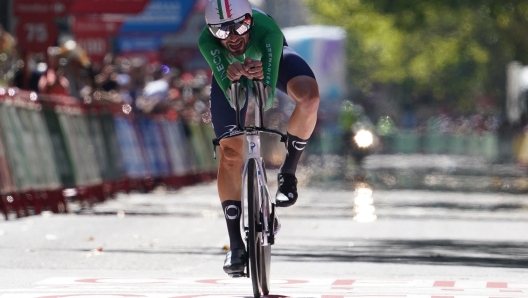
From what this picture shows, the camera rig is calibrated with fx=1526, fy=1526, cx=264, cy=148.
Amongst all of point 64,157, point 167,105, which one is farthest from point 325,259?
point 167,105

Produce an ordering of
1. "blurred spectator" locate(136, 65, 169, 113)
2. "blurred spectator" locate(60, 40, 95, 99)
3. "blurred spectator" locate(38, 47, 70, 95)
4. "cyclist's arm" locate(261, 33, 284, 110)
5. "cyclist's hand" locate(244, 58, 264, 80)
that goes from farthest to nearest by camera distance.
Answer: "blurred spectator" locate(136, 65, 169, 113) < "blurred spectator" locate(60, 40, 95, 99) < "blurred spectator" locate(38, 47, 70, 95) < "cyclist's arm" locate(261, 33, 284, 110) < "cyclist's hand" locate(244, 58, 264, 80)

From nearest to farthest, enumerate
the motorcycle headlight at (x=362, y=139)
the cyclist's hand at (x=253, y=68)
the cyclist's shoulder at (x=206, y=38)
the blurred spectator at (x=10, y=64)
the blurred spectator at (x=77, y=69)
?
the cyclist's hand at (x=253, y=68) < the cyclist's shoulder at (x=206, y=38) < the blurred spectator at (x=10, y=64) < the blurred spectator at (x=77, y=69) < the motorcycle headlight at (x=362, y=139)

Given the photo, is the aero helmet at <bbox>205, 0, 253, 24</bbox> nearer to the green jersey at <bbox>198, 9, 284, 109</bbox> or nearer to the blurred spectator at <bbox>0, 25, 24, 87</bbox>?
the green jersey at <bbox>198, 9, 284, 109</bbox>

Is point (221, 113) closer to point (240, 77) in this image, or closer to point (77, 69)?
point (240, 77)

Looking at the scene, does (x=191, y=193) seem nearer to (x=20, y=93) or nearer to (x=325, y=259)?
(x=20, y=93)

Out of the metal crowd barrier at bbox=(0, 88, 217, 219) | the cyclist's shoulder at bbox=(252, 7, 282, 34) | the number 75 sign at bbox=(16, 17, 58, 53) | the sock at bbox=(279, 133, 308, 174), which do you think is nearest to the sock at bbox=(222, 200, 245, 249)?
the sock at bbox=(279, 133, 308, 174)

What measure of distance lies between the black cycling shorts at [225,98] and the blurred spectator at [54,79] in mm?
9732

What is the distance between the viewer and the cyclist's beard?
887cm

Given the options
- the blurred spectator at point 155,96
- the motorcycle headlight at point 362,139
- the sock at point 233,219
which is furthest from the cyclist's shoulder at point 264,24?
the motorcycle headlight at point 362,139

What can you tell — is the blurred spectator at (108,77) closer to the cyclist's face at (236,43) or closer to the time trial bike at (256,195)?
the cyclist's face at (236,43)

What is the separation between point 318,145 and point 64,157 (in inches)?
1373

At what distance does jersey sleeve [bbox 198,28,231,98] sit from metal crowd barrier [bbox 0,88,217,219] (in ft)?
23.4

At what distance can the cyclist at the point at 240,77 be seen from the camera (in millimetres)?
8713

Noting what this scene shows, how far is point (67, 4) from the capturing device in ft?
68.5
